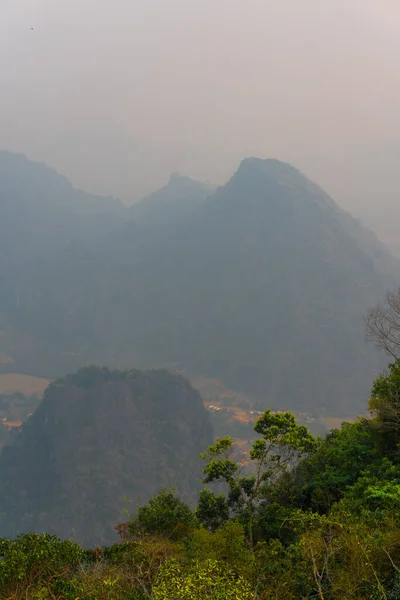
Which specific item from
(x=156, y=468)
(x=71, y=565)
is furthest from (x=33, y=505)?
(x=71, y=565)

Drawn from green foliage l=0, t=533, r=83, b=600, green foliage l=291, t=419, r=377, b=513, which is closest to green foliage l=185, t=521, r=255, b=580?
green foliage l=0, t=533, r=83, b=600

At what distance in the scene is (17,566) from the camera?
11.7m

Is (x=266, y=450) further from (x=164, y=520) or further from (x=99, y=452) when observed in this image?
(x=99, y=452)

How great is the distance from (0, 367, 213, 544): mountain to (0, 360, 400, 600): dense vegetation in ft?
319

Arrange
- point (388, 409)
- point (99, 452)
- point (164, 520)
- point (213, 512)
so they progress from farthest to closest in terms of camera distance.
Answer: point (99, 452), point (213, 512), point (164, 520), point (388, 409)

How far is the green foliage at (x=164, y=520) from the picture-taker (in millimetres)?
22712

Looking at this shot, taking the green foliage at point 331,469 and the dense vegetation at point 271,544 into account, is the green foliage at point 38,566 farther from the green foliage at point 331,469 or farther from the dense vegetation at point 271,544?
the green foliage at point 331,469

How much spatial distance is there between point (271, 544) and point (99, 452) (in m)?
133

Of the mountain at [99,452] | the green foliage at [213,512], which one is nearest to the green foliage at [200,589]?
the green foliage at [213,512]

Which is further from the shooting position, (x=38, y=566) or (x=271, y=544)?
(x=271, y=544)

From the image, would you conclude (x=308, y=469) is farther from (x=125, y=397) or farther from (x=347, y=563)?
(x=125, y=397)

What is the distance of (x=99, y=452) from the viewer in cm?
13550

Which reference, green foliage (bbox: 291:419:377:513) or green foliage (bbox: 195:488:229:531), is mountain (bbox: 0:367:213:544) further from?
green foliage (bbox: 291:419:377:513)

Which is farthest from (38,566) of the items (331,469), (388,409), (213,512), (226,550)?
(388,409)
